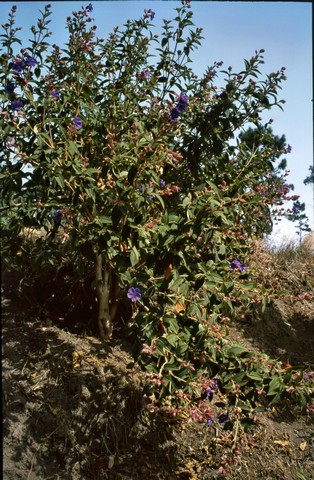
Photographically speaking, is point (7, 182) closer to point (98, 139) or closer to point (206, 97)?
point (98, 139)

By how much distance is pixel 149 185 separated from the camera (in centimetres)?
247

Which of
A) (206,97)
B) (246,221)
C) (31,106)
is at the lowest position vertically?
(246,221)

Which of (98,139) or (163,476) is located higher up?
(98,139)

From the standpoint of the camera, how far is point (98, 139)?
2.76 meters

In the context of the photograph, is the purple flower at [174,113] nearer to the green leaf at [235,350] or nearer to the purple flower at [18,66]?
the purple flower at [18,66]

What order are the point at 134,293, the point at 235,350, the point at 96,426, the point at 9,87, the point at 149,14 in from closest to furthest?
the point at 134,293
the point at 235,350
the point at 9,87
the point at 96,426
the point at 149,14

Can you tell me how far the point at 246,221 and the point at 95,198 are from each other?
4.30 ft

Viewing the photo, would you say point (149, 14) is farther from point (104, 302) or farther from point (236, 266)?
point (104, 302)

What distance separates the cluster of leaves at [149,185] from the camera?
2365 millimetres

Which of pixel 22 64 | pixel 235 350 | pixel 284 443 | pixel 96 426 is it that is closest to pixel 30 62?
pixel 22 64

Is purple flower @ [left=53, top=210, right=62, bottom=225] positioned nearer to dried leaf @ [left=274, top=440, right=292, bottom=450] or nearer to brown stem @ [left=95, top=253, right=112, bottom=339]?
Answer: brown stem @ [left=95, top=253, right=112, bottom=339]

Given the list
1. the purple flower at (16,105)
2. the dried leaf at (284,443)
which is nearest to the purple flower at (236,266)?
the dried leaf at (284,443)

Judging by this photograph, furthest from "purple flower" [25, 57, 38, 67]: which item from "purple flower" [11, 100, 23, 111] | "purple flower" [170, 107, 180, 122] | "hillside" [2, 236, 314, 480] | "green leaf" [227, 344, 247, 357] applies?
"green leaf" [227, 344, 247, 357]

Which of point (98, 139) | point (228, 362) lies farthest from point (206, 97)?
point (228, 362)
